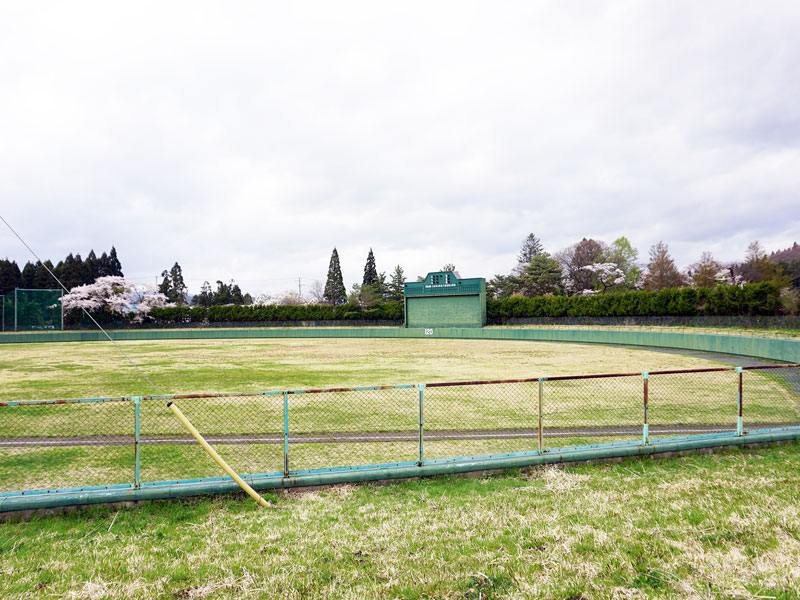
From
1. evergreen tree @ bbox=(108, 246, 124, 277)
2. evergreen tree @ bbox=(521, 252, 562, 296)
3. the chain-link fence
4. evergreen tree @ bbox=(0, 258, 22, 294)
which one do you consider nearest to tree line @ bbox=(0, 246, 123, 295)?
evergreen tree @ bbox=(0, 258, 22, 294)

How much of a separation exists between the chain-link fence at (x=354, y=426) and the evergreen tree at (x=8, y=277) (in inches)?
4092

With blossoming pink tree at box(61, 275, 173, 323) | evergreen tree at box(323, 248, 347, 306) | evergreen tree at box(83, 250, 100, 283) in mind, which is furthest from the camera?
evergreen tree at box(323, 248, 347, 306)

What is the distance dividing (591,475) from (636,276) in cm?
10031

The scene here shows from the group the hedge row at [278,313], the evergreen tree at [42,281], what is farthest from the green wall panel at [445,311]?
the evergreen tree at [42,281]

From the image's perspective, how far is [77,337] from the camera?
59.1 m

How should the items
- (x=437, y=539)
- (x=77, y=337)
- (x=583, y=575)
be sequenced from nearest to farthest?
(x=583, y=575), (x=437, y=539), (x=77, y=337)

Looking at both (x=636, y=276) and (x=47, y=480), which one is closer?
(x=47, y=480)

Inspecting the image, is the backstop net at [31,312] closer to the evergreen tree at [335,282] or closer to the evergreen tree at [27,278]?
the evergreen tree at [27,278]

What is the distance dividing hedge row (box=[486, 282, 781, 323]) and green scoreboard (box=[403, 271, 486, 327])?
4.90 m

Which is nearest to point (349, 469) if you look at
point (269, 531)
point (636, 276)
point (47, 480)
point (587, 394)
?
point (269, 531)

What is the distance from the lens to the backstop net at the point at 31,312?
209ft

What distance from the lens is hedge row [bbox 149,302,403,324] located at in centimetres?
7506

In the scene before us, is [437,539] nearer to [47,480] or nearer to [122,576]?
[122,576]

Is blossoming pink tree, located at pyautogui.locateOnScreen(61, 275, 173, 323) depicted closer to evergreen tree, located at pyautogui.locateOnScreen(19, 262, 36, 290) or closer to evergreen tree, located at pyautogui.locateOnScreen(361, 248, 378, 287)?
evergreen tree, located at pyautogui.locateOnScreen(19, 262, 36, 290)
